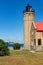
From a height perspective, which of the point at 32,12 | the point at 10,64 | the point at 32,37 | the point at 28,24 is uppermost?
the point at 32,12

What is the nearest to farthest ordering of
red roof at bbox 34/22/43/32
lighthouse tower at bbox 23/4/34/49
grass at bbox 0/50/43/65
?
grass at bbox 0/50/43/65
red roof at bbox 34/22/43/32
lighthouse tower at bbox 23/4/34/49

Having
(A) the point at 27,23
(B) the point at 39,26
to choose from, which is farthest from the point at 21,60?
(A) the point at 27,23

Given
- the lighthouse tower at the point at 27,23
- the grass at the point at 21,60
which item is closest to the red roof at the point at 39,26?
the lighthouse tower at the point at 27,23

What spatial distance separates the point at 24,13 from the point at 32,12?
6.08 feet

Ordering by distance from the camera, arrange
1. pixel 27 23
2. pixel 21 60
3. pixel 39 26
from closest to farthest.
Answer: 1. pixel 21 60
2. pixel 39 26
3. pixel 27 23

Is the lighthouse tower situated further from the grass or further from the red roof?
the grass

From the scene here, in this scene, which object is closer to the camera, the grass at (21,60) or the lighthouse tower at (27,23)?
the grass at (21,60)

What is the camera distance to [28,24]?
45.6 m

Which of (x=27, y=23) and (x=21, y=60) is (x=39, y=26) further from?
(x=21, y=60)

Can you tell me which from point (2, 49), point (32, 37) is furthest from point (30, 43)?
point (2, 49)

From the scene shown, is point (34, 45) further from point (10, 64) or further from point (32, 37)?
point (10, 64)

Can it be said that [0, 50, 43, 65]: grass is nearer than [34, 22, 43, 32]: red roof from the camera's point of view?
Yes

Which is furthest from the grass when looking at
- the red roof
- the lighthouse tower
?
the lighthouse tower

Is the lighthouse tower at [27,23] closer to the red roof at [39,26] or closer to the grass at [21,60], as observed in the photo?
the red roof at [39,26]
